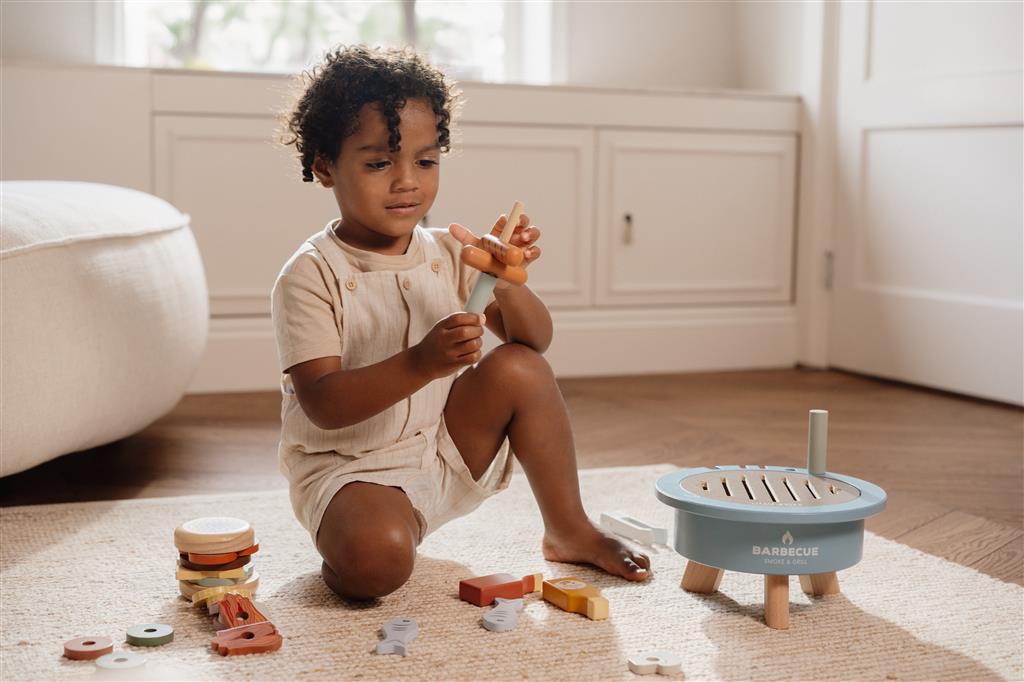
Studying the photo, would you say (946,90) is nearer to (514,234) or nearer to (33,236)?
(514,234)

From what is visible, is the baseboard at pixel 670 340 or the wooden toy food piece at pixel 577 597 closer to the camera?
the wooden toy food piece at pixel 577 597

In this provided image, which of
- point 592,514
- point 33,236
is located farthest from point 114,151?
point 592,514

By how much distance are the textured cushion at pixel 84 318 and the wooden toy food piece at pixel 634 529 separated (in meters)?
0.72

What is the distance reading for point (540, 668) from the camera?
98 cm

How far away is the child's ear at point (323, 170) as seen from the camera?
122 cm

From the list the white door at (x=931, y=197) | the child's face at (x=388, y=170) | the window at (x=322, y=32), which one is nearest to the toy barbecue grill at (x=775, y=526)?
the child's face at (x=388, y=170)

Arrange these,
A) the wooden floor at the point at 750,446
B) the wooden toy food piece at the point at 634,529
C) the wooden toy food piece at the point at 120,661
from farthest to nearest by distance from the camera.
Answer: the wooden floor at the point at 750,446 < the wooden toy food piece at the point at 634,529 < the wooden toy food piece at the point at 120,661

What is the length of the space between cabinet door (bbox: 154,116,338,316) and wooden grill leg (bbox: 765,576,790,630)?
1.54 m

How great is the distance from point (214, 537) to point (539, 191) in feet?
5.35

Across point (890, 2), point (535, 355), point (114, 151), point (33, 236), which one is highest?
point (890, 2)

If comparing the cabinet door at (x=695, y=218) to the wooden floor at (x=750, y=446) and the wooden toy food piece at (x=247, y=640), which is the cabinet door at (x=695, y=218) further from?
the wooden toy food piece at (x=247, y=640)

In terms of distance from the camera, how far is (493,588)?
1.14 metres

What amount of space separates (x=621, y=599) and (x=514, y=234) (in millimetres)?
Answer: 388

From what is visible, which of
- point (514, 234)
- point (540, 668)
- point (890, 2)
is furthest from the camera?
point (890, 2)
